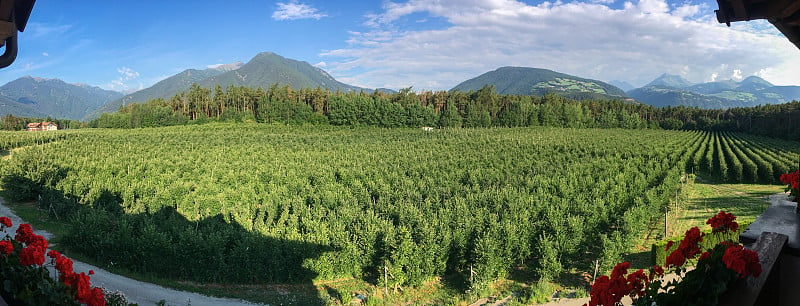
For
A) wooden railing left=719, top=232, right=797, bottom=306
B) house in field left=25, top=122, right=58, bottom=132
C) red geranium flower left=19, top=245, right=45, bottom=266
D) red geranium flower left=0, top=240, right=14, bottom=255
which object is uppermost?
house in field left=25, top=122, right=58, bottom=132

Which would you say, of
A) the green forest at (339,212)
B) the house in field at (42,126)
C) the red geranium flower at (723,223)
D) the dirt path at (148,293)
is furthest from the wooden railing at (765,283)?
the house in field at (42,126)

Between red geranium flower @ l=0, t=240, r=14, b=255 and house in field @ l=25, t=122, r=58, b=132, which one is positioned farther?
house in field @ l=25, t=122, r=58, b=132

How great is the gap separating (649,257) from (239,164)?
29998mm

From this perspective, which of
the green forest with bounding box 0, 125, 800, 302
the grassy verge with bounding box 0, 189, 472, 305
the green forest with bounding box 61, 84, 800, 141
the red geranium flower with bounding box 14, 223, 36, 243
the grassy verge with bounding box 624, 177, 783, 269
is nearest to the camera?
the red geranium flower with bounding box 14, 223, 36, 243

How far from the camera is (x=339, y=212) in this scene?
20156 millimetres

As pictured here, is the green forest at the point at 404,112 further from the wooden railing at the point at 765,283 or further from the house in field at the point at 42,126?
the wooden railing at the point at 765,283

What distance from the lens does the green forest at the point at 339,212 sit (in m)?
15.1

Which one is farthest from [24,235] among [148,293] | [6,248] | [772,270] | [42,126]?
[42,126]

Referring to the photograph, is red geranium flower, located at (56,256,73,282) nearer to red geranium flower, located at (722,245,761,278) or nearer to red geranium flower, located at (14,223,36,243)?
red geranium flower, located at (14,223,36,243)

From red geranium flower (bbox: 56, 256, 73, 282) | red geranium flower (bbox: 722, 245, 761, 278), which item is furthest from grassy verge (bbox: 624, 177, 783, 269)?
red geranium flower (bbox: 56, 256, 73, 282)

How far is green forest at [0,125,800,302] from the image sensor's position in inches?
595

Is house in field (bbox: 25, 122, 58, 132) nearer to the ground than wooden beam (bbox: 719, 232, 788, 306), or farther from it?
farther from it

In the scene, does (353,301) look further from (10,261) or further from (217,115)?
(217,115)

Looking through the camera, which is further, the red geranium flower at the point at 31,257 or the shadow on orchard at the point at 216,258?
the shadow on orchard at the point at 216,258
